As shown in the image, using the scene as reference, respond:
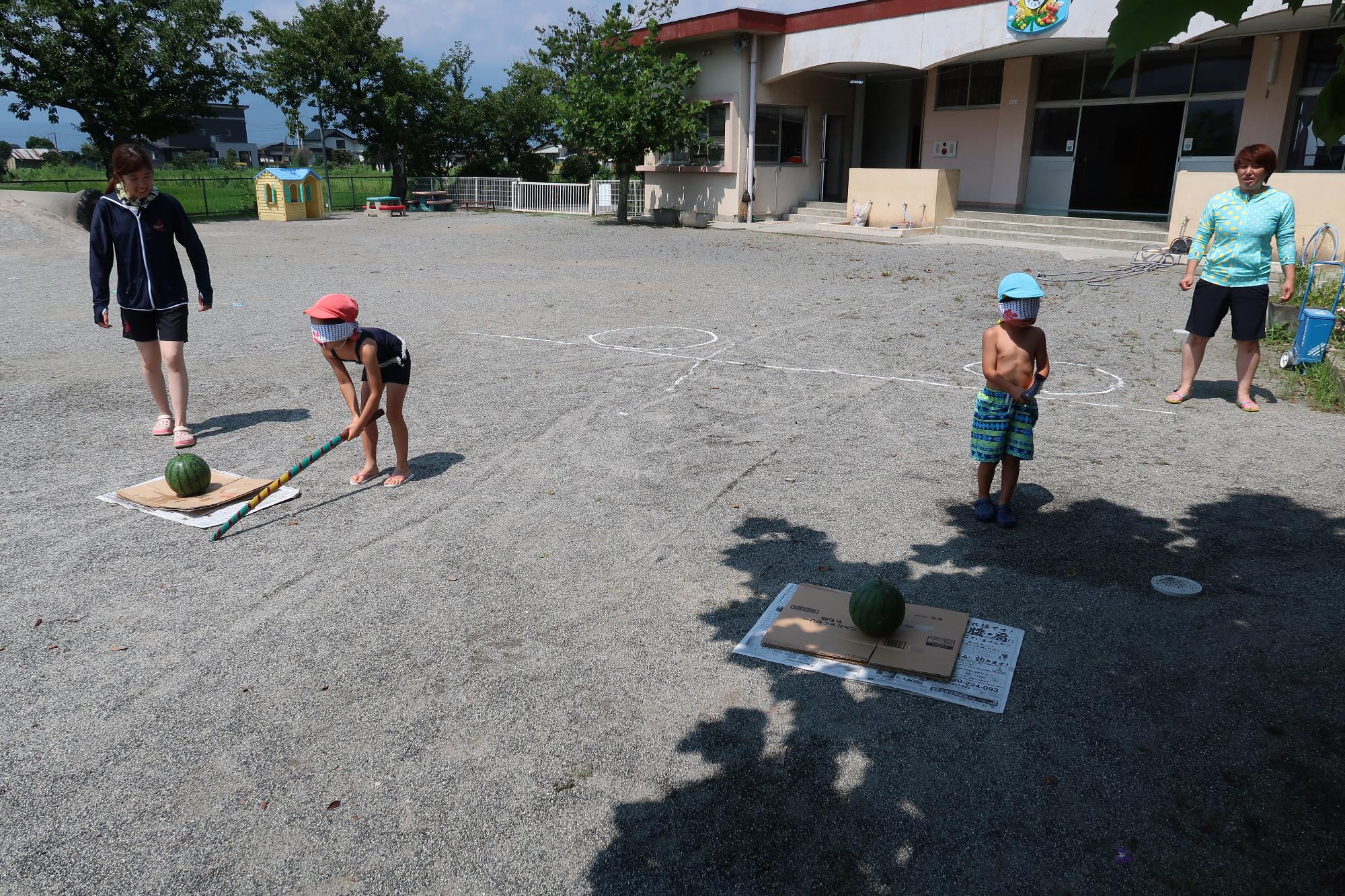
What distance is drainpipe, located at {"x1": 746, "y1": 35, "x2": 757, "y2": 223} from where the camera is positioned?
24250 mm

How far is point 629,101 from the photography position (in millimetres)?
24516

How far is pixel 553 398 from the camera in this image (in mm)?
7816

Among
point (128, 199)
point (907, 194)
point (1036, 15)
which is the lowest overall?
point (128, 199)

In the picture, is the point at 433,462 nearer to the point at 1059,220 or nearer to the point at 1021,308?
the point at 1021,308

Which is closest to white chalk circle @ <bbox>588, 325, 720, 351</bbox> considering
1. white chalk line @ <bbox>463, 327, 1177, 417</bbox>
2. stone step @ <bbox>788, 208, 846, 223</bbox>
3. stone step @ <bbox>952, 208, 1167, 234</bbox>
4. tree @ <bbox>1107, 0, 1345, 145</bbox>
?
white chalk line @ <bbox>463, 327, 1177, 417</bbox>

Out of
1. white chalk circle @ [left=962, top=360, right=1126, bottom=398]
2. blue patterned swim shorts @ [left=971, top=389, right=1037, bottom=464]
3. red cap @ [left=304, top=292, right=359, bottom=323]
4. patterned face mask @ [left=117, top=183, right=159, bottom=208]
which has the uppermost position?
patterned face mask @ [left=117, top=183, right=159, bottom=208]

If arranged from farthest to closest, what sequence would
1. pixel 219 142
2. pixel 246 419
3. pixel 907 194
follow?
pixel 219 142 < pixel 907 194 < pixel 246 419

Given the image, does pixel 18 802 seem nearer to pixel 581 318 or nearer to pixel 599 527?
pixel 599 527

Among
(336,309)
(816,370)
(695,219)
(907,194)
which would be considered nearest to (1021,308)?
(336,309)

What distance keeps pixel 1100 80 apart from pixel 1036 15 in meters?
2.98

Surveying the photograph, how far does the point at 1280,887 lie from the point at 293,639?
359 cm

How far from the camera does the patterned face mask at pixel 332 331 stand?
523cm

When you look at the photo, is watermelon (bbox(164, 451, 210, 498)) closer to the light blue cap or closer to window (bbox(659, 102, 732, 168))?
the light blue cap

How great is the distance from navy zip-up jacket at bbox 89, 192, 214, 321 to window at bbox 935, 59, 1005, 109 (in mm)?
20675
